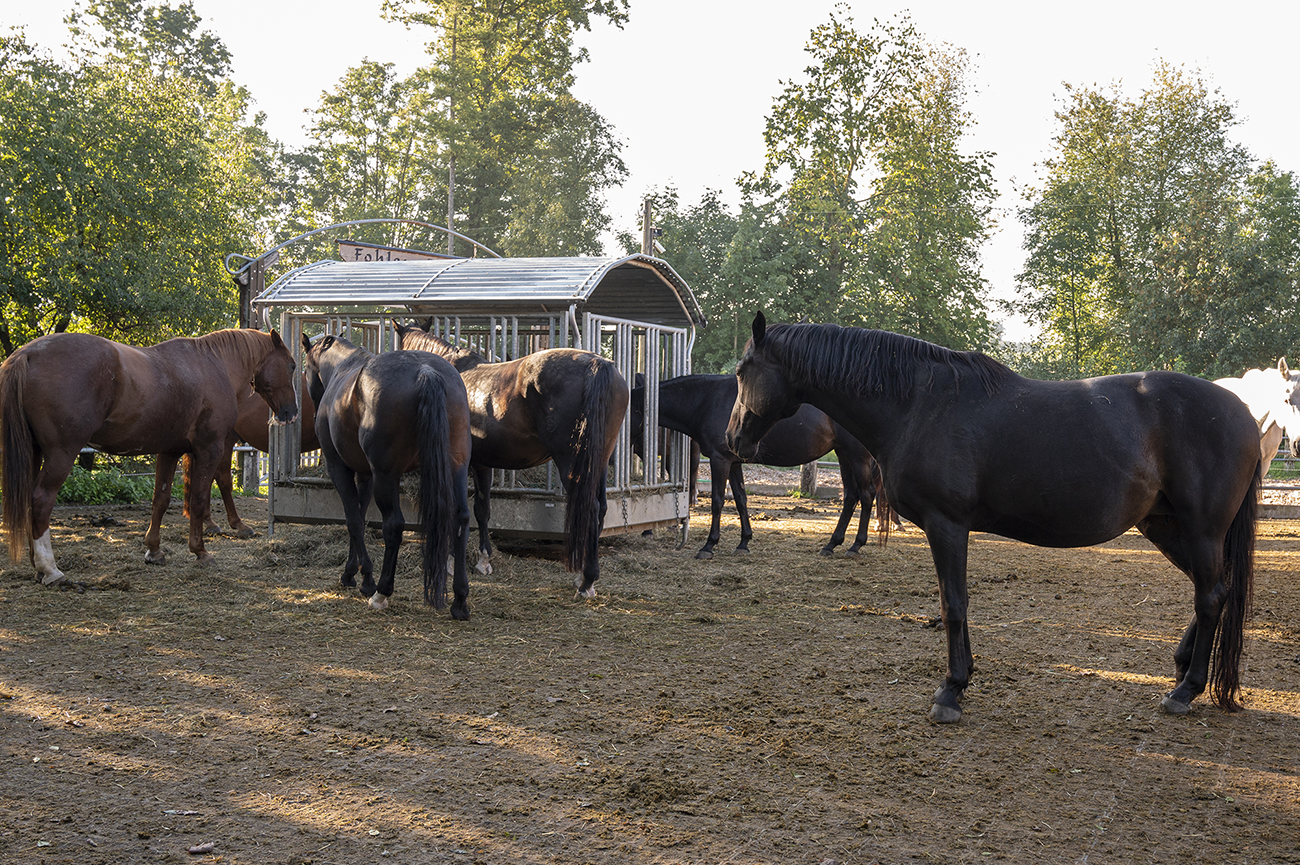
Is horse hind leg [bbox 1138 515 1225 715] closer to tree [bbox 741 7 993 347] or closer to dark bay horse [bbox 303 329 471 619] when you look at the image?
dark bay horse [bbox 303 329 471 619]

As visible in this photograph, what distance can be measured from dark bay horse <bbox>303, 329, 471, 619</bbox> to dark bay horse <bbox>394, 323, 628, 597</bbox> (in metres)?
0.89

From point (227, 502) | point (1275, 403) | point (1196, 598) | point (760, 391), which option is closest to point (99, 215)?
point (227, 502)

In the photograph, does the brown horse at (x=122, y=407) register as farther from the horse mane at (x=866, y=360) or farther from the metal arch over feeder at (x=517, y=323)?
the horse mane at (x=866, y=360)

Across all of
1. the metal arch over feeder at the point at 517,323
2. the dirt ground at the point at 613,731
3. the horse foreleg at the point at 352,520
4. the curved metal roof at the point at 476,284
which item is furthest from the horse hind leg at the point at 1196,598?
the curved metal roof at the point at 476,284

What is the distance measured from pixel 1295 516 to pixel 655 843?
563 inches

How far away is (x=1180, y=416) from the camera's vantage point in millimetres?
3963

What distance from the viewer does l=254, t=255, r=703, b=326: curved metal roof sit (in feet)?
27.1

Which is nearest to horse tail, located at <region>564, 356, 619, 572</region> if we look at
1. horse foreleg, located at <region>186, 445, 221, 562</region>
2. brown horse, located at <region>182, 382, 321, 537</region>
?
horse foreleg, located at <region>186, 445, 221, 562</region>

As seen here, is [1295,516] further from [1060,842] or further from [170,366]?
[170,366]

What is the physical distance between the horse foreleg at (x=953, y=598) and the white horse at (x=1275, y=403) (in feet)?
26.7

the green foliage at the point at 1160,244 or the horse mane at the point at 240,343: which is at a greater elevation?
the green foliage at the point at 1160,244

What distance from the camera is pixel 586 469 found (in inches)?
261

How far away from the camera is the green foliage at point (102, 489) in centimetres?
1190

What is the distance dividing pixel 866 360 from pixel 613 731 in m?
2.08
